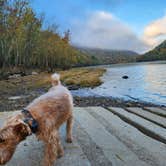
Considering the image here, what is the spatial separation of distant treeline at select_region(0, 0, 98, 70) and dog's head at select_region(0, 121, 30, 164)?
110ft

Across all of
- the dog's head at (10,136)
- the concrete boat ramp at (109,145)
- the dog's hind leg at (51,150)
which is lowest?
the concrete boat ramp at (109,145)

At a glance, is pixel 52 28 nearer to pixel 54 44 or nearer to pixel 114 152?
pixel 54 44

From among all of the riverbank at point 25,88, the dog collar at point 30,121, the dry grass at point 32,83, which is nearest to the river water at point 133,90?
the dry grass at point 32,83

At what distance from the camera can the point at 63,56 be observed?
8012cm

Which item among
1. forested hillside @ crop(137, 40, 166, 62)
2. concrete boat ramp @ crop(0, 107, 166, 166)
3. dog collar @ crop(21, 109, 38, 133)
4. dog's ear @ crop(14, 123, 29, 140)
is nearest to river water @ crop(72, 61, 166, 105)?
concrete boat ramp @ crop(0, 107, 166, 166)

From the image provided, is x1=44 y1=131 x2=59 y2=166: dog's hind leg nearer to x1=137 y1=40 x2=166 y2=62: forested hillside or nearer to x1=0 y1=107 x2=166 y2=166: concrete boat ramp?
x1=0 y1=107 x2=166 y2=166: concrete boat ramp

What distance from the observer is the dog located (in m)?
3.70

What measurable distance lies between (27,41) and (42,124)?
5344cm

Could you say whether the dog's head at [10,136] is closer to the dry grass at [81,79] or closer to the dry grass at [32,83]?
the dry grass at [32,83]

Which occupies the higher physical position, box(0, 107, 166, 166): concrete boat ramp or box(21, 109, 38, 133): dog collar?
box(21, 109, 38, 133): dog collar

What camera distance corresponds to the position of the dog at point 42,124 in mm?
3701

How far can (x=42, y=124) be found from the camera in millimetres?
4215

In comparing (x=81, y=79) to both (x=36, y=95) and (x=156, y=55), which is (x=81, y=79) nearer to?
(x=36, y=95)

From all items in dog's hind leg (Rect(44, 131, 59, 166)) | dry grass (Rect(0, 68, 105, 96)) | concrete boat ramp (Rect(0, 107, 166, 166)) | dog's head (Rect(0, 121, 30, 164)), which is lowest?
dry grass (Rect(0, 68, 105, 96))
